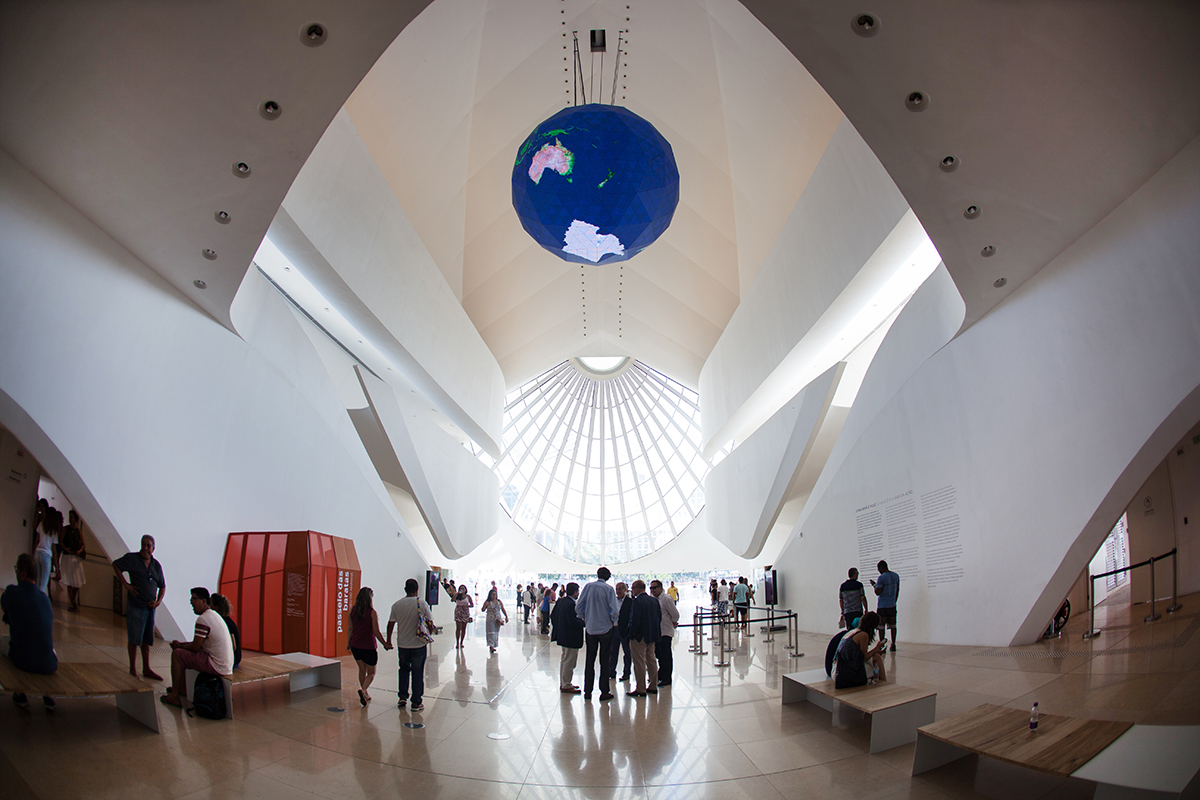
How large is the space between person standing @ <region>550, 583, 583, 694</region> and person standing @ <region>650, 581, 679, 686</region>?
0.96 metres

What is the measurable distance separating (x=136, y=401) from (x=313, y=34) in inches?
187

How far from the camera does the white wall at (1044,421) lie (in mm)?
5480

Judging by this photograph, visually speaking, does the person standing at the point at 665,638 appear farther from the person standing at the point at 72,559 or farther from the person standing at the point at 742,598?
the person standing at the point at 72,559

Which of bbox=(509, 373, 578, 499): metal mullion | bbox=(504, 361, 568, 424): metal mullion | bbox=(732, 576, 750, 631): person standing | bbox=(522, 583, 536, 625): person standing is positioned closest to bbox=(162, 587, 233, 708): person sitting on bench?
bbox=(732, 576, 750, 631): person standing

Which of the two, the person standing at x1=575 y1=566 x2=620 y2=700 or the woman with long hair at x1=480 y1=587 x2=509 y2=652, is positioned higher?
the person standing at x1=575 y1=566 x2=620 y2=700

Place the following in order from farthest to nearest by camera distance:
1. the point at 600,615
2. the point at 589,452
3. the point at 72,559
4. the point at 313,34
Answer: the point at 589,452, the point at 72,559, the point at 600,615, the point at 313,34

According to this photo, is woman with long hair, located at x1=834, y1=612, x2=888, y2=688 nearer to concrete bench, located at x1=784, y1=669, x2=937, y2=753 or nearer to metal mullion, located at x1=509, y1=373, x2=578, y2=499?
concrete bench, located at x1=784, y1=669, x2=937, y2=753

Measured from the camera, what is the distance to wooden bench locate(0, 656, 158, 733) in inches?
160

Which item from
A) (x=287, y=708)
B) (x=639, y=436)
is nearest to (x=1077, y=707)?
(x=287, y=708)

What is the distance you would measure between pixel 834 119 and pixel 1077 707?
9.71 meters

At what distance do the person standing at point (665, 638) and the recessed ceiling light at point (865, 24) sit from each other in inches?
227

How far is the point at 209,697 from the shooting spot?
5.17m

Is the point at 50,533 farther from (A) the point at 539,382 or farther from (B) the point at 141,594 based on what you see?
(A) the point at 539,382

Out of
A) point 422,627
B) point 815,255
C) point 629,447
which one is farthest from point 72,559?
point 629,447
